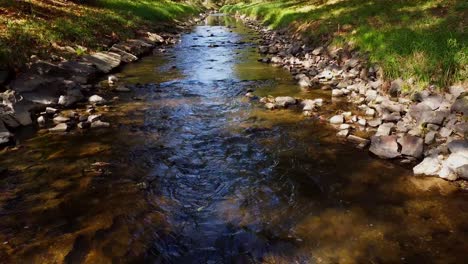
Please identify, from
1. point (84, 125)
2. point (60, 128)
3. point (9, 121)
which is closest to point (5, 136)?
point (9, 121)

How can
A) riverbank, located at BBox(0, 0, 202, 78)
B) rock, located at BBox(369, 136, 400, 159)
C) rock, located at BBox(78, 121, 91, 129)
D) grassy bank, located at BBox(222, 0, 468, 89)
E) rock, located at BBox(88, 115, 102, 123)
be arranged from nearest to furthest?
rock, located at BBox(369, 136, 400, 159) < rock, located at BBox(78, 121, 91, 129) < rock, located at BBox(88, 115, 102, 123) < grassy bank, located at BBox(222, 0, 468, 89) < riverbank, located at BBox(0, 0, 202, 78)

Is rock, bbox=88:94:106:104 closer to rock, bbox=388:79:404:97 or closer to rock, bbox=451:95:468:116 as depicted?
rock, bbox=388:79:404:97

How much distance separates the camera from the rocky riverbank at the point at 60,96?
34.6 ft

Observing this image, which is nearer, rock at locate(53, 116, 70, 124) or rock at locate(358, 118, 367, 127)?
rock at locate(358, 118, 367, 127)

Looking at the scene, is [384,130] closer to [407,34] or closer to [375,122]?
[375,122]

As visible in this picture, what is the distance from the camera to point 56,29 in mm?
17734

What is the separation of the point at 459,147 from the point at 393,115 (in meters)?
2.74

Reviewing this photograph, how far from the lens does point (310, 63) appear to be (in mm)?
17938

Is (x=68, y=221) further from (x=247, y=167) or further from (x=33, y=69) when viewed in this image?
(x=33, y=69)

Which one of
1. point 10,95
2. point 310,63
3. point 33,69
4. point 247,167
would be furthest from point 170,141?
point 310,63

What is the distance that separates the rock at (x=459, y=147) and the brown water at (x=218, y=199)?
31.0 inches

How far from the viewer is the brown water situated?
5.64m

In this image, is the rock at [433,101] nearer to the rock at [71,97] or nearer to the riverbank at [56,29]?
the rock at [71,97]

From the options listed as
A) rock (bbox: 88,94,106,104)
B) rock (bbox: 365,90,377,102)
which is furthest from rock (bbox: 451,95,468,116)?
rock (bbox: 88,94,106,104)
